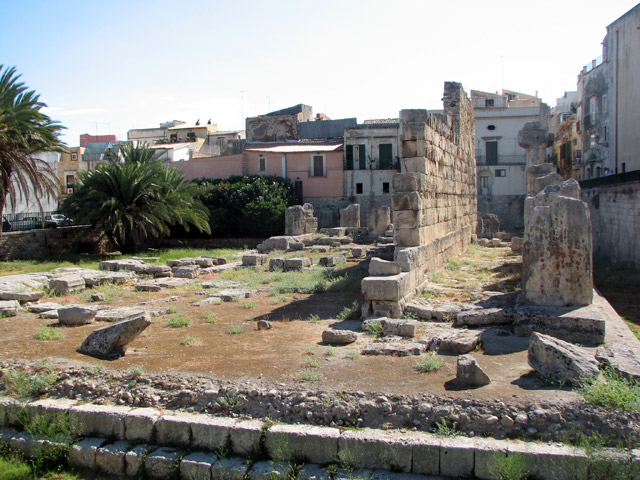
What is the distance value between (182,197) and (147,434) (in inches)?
882

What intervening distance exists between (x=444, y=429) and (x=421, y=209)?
21.5 ft

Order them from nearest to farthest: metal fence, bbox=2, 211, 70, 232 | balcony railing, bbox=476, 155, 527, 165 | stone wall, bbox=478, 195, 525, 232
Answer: metal fence, bbox=2, 211, 70, 232 → stone wall, bbox=478, 195, 525, 232 → balcony railing, bbox=476, 155, 527, 165

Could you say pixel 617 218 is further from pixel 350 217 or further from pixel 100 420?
pixel 100 420

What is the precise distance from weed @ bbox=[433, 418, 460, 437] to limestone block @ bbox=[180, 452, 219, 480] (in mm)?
1942

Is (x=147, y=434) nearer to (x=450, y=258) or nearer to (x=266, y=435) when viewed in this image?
(x=266, y=435)

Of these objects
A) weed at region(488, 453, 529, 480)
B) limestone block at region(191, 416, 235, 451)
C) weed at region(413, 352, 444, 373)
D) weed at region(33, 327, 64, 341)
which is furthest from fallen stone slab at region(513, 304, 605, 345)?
weed at region(33, 327, 64, 341)

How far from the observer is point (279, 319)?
9.19 meters

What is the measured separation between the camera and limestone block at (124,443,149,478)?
5.09 meters

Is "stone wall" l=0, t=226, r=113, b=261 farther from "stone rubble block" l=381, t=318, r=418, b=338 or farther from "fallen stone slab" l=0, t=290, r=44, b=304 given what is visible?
"stone rubble block" l=381, t=318, r=418, b=338

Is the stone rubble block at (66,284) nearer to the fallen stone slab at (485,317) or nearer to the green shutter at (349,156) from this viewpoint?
the fallen stone slab at (485,317)

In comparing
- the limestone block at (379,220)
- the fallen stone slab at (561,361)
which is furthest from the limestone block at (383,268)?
the limestone block at (379,220)

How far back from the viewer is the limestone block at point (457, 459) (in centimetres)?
443

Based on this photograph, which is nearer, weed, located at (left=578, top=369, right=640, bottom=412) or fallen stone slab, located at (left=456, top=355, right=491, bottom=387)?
weed, located at (left=578, top=369, right=640, bottom=412)

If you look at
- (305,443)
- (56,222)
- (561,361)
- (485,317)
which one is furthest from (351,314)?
(56,222)
